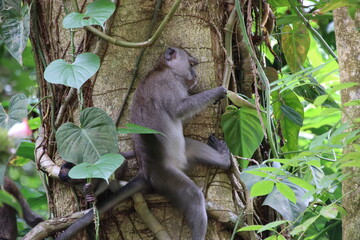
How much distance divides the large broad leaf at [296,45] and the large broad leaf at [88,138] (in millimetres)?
1606

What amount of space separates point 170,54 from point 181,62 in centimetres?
9

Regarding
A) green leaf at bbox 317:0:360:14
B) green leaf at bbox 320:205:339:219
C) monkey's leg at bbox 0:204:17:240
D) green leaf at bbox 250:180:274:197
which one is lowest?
monkey's leg at bbox 0:204:17:240

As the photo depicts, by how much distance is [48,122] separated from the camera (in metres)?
3.10

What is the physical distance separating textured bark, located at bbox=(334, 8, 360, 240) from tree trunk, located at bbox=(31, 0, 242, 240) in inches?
28.6

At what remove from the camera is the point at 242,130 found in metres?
2.96

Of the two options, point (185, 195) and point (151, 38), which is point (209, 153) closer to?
point (185, 195)

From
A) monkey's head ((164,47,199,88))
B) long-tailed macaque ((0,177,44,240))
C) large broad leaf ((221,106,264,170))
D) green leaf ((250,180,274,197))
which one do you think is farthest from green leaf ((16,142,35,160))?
green leaf ((250,180,274,197))

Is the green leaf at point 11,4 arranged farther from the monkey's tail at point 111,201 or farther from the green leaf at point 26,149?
the monkey's tail at point 111,201

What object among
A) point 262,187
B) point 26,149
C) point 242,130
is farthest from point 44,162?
point 262,187

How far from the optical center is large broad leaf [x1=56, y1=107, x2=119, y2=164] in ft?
8.45

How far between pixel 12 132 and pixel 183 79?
2.31m

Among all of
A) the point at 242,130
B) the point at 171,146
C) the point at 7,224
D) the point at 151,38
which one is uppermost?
the point at 151,38

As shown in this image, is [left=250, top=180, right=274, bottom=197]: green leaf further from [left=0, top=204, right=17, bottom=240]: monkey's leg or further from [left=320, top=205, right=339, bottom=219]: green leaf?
[left=0, top=204, right=17, bottom=240]: monkey's leg

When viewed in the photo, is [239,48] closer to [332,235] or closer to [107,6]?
[107,6]
